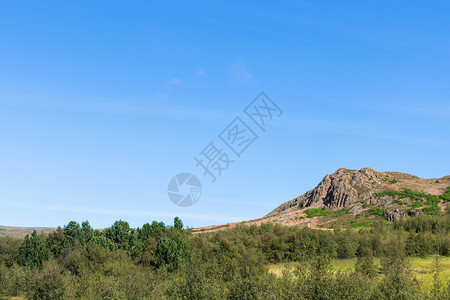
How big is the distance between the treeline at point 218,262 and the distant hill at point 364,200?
44.7ft

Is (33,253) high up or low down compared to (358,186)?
down

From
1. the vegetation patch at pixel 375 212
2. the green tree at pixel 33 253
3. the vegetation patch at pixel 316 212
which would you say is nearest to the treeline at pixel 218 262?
the green tree at pixel 33 253

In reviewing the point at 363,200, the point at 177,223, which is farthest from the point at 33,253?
the point at 363,200

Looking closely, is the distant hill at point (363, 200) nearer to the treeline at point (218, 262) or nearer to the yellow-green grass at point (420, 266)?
the treeline at point (218, 262)

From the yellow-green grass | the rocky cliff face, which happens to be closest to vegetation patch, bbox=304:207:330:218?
the rocky cliff face

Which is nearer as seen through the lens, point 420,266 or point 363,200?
point 420,266

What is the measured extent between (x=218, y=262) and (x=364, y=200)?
2613 inches

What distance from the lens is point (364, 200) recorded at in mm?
128375

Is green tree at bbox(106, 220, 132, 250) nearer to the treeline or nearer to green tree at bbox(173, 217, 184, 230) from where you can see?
the treeline

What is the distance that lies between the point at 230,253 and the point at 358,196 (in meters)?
65.0

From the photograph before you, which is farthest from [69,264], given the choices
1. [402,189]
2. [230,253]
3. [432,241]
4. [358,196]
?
[402,189]

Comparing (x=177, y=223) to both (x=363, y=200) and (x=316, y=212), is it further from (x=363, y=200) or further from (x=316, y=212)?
(x=363, y=200)

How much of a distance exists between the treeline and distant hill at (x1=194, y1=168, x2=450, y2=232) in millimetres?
13640

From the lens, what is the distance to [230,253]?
269 feet
